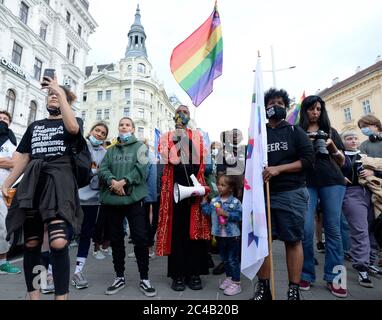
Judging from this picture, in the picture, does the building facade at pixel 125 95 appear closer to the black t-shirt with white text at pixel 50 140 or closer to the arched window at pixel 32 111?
the arched window at pixel 32 111

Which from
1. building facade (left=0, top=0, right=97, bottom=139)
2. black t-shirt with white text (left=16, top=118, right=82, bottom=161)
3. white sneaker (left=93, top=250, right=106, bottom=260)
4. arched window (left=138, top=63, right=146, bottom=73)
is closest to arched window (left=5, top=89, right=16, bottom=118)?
building facade (left=0, top=0, right=97, bottom=139)

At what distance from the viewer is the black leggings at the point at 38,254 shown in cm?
201

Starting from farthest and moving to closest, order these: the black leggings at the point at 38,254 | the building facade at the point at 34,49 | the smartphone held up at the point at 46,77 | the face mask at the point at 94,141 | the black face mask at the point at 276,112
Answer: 1. the building facade at the point at 34,49
2. the face mask at the point at 94,141
3. the black face mask at the point at 276,112
4. the smartphone held up at the point at 46,77
5. the black leggings at the point at 38,254

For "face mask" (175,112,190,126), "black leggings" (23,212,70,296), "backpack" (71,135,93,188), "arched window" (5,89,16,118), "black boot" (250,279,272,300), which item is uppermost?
"arched window" (5,89,16,118)

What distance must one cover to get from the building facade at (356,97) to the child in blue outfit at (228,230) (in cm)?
2674

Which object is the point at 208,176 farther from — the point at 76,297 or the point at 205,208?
the point at 76,297

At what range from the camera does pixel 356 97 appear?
28.8 m

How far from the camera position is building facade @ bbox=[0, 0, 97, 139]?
798 inches

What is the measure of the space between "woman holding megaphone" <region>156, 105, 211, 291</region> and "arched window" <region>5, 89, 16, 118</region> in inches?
859

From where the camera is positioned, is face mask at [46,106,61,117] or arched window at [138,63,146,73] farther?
arched window at [138,63,146,73]

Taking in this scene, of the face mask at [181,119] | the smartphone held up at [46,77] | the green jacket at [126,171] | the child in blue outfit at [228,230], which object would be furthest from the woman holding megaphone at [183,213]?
the smartphone held up at [46,77]

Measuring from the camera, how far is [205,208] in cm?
314

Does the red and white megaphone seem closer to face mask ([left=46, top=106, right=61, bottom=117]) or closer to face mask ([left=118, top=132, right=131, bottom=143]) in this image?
face mask ([left=118, top=132, right=131, bottom=143])
